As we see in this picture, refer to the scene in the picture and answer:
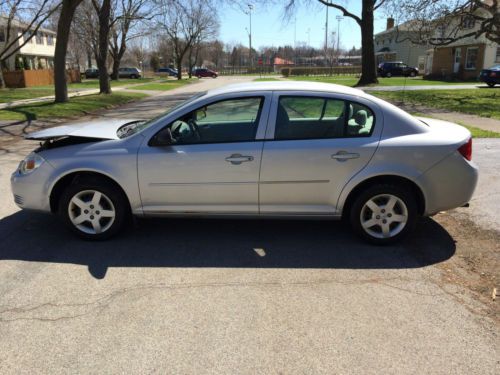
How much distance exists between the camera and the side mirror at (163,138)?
434 cm

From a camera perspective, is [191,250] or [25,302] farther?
[191,250]

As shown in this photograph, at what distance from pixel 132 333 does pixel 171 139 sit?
200cm

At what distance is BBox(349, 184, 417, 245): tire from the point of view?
4.33m

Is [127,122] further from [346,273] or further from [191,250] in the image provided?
[346,273]

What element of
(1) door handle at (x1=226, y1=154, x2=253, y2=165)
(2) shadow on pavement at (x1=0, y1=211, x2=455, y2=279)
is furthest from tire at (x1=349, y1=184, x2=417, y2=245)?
(1) door handle at (x1=226, y1=154, x2=253, y2=165)

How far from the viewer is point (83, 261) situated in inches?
164

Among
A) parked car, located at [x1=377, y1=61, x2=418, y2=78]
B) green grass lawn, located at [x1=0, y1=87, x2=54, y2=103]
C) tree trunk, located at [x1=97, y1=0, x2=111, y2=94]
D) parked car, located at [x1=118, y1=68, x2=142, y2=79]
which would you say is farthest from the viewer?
parked car, located at [x1=118, y1=68, x2=142, y2=79]

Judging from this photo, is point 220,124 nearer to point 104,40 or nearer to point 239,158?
point 239,158

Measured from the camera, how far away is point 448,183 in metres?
4.33

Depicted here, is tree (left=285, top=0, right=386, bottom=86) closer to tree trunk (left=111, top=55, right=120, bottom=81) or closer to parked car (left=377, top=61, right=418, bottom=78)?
parked car (left=377, top=61, right=418, bottom=78)

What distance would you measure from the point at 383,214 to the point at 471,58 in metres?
45.9

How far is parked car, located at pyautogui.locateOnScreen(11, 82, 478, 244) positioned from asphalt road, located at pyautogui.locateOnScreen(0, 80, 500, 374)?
371mm

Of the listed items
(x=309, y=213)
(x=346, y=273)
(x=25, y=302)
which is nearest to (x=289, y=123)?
(x=309, y=213)

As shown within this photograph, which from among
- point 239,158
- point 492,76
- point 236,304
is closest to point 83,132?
point 239,158
